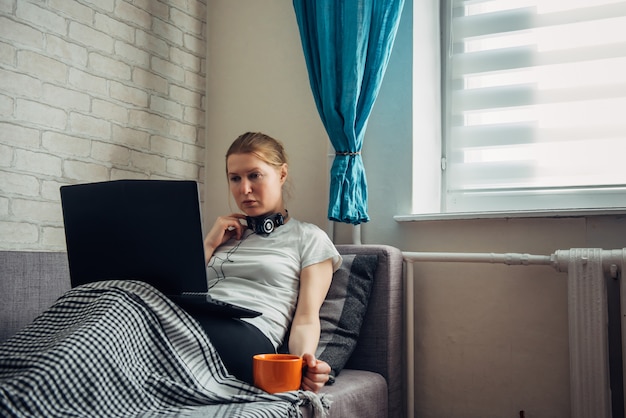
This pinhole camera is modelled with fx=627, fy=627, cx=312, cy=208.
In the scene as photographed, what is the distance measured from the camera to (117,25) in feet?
7.39

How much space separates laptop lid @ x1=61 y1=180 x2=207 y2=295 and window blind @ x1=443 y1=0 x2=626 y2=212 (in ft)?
3.93

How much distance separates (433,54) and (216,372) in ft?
4.87

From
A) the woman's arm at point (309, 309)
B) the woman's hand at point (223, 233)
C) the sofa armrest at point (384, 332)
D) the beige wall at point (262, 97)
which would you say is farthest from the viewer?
the beige wall at point (262, 97)

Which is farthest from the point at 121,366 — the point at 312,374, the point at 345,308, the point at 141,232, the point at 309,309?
the point at 345,308

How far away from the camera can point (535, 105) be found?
7.00 feet

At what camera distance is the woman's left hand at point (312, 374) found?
1400 millimetres

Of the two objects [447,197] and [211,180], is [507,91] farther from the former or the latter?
[211,180]

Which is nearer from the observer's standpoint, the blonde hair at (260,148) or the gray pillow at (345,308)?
the gray pillow at (345,308)

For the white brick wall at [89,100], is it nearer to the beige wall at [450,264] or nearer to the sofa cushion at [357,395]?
the beige wall at [450,264]

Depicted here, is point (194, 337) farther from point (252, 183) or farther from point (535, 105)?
point (535, 105)

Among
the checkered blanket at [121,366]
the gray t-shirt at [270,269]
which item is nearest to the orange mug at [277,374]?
the checkered blanket at [121,366]

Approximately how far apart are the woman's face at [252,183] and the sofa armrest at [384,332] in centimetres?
34

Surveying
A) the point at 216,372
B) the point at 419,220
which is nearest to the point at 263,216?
the point at 419,220

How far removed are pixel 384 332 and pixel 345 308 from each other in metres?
0.14
